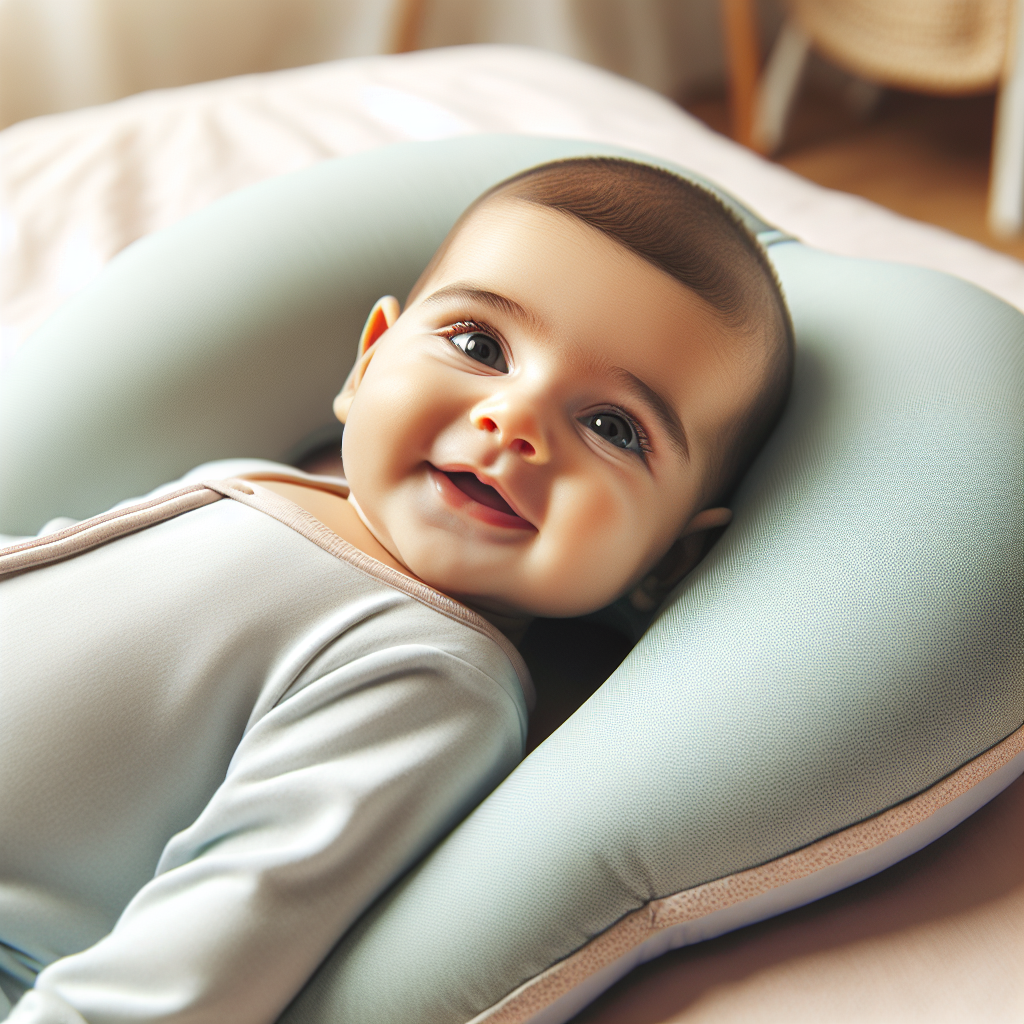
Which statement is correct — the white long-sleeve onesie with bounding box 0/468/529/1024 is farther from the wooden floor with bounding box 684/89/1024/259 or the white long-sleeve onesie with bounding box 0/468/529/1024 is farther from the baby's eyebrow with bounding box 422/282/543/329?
the wooden floor with bounding box 684/89/1024/259

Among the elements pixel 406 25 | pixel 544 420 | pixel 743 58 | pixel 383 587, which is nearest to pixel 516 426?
pixel 544 420

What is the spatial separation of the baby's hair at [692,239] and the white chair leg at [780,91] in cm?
206

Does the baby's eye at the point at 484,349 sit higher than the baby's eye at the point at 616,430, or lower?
higher

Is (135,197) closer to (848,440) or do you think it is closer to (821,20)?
(848,440)

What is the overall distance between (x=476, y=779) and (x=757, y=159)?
0.95 m

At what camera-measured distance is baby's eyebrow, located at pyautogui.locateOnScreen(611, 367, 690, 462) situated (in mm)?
708

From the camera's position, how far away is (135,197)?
4.01ft

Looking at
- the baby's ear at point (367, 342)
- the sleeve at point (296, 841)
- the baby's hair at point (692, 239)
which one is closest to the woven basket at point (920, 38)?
the baby's hair at point (692, 239)

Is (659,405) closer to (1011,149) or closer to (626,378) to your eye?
(626,378)

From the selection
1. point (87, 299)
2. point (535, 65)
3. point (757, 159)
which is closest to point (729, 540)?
point (87, 299)

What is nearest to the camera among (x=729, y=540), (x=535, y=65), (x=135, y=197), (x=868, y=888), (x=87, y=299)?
(x=868, y=888)

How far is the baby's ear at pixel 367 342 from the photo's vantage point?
828mm

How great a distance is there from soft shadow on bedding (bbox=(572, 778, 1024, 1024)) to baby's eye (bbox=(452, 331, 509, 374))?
40 cm

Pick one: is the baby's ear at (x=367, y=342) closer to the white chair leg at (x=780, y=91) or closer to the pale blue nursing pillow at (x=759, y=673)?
the pale blue nursing pillow at (x=759, y=673)
